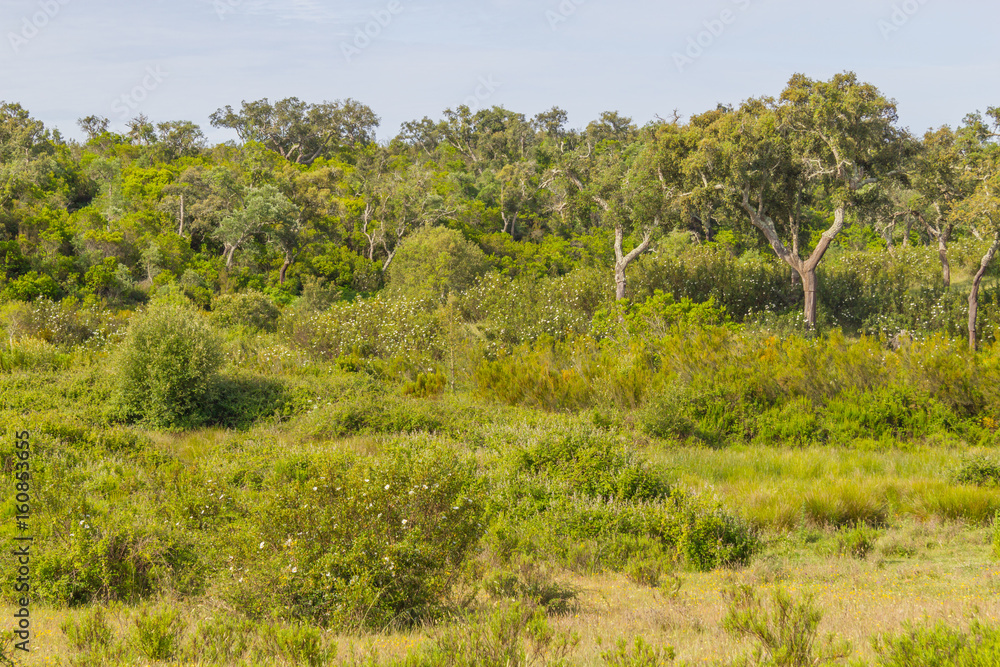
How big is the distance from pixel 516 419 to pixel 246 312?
1519 centimetres

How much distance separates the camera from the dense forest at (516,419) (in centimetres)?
491

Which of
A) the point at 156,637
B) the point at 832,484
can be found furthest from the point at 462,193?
the point at 156,637

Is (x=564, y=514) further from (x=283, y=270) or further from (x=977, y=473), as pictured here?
(x=283, y=270)

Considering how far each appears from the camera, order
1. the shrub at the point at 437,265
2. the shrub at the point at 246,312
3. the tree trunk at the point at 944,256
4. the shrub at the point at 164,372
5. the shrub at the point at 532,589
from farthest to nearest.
A: the shrub at the point at 437,265 → the shrub at the point at 246,312 → the tree trunk at the point at 944,256 → the shrub at the point at 164,372 → the shrub at the point at 532,589

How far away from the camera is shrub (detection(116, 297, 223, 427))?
1446 centimetres

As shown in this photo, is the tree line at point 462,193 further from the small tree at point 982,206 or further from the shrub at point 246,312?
the shrub at point 246,312

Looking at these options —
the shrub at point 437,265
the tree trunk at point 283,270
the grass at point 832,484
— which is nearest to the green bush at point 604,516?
the grass at point 832,484

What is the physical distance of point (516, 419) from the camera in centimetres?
1459

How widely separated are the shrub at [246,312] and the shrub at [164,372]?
10.3 metres

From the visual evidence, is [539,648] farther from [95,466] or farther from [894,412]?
[894,412]

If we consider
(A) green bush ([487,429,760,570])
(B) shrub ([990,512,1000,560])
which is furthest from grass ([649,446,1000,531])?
(B) shrub ([990,512,1000,560])

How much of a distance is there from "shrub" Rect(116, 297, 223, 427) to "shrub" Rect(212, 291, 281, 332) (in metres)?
10.3

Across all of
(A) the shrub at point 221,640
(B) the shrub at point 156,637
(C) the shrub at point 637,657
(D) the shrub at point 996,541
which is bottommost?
(D) the shrub at point 996,541

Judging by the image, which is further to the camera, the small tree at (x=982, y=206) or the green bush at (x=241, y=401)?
the small tree at (x=982, y=206)
